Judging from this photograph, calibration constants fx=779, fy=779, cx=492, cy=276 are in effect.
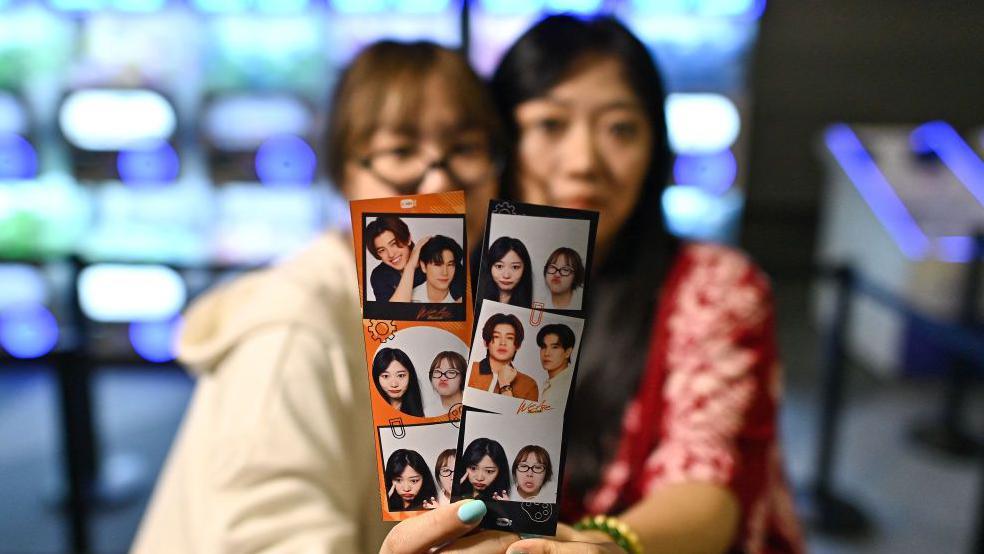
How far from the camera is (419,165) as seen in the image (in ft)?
2.82

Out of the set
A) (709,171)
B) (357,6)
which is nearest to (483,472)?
(357,6)

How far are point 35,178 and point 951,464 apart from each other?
4124mm

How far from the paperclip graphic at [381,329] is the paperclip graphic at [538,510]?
161mm

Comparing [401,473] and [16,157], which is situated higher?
[16,157]

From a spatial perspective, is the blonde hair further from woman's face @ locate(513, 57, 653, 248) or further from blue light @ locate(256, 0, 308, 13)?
blue light @ locate(256, 0, 308, 13)

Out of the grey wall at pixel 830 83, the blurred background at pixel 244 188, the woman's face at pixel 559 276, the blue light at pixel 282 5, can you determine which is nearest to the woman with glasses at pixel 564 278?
the woman's face at pixel 559 276

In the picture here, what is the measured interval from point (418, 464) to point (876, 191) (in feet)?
13.0

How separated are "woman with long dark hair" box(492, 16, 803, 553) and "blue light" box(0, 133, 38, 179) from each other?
3172 mm

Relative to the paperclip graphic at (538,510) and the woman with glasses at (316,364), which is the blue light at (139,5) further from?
the paperclip graphic at (538,510)

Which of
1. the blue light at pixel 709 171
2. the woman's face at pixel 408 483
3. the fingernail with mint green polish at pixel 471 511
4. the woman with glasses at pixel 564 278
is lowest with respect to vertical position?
the fingernail with mint green polish at pixel 471 511

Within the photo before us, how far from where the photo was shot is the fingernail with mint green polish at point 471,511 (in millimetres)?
547

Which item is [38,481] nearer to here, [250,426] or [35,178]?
[35,178]

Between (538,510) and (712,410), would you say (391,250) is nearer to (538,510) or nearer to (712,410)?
(538,510)

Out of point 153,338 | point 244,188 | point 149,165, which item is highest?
point 149,165
